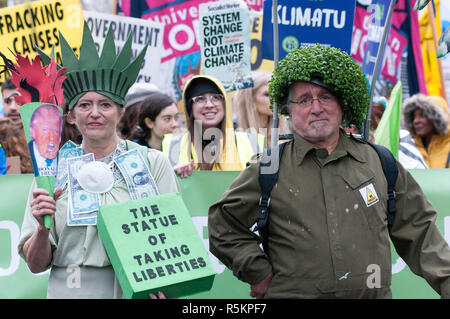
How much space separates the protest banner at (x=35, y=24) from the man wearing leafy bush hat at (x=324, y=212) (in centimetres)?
452

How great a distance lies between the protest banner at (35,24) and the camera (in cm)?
721

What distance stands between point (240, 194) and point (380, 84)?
661 cm

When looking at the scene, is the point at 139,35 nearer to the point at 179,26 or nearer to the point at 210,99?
the point at 179,26

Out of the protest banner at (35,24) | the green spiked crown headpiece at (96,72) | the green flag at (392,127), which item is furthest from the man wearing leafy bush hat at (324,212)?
the protest banner at (35,24)

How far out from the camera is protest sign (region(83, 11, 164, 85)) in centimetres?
731

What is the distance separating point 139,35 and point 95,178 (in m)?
4.61

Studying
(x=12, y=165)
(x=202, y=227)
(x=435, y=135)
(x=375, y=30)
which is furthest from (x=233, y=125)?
(x=435, y=135)

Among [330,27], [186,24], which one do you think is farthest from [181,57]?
[330,27]

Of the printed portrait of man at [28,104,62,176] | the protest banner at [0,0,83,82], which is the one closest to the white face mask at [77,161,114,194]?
the printed portrait of man at [28,104,62,176]

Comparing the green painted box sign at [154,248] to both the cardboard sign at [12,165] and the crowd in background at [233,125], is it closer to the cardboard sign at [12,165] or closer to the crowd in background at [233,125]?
the crowd in background at [233,125]

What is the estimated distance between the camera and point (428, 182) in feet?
15.1

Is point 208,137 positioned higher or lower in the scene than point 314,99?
lower

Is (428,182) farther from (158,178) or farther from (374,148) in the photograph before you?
(158,178)

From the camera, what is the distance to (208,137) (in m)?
5.01
